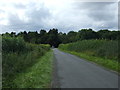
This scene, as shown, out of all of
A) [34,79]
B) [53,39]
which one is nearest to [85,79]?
[34,79]

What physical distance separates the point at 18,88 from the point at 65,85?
2.22 meters

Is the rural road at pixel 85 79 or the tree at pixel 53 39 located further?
the tree at pixel 53 39

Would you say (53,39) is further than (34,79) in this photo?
Yes

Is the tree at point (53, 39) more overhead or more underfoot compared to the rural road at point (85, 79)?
more overhead

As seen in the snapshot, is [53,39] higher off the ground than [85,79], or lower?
higher

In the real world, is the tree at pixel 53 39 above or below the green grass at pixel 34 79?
above

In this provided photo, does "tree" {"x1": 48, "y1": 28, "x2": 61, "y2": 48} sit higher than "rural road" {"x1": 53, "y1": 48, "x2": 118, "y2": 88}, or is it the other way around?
"tree" {"x1": 48, "y1": 28, "x2": 61, "y2": 48}

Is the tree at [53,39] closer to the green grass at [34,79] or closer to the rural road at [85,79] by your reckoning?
the rural road at [85,79]

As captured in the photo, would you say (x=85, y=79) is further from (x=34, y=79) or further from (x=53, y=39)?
(x=53, y=39)

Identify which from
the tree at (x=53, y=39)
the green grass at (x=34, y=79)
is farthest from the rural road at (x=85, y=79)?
the tree at (x=53, y=39)

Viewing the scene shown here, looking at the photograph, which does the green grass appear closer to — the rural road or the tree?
the rural road

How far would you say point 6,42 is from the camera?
15.0 m

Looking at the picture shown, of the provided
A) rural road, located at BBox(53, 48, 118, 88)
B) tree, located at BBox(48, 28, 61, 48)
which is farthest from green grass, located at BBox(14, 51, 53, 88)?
tree, located at BBox(48, 28, 61, 48)

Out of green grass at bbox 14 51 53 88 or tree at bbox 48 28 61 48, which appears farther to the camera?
tree at bbox 48 28 61 48
